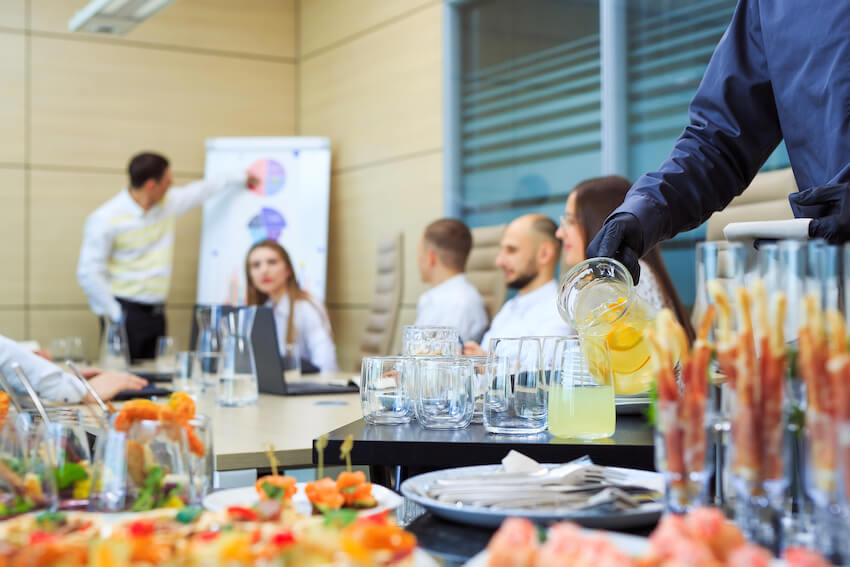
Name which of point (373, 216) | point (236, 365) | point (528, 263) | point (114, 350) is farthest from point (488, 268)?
point (236, 365)

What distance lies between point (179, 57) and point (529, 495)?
18.6 feet

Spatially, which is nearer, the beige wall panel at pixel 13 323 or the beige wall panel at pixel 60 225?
the beige wall panel at pixel 13 323

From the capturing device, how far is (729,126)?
64.9 inches

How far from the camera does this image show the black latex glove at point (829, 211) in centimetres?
112

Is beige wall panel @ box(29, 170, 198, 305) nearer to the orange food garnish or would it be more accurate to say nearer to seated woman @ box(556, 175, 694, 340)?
seated woman @ box(556, 175, 694, 340)

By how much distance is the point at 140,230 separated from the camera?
17.7 feet

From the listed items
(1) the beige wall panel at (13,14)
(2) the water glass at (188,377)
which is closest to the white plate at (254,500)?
(2) the water glass at (188,377)

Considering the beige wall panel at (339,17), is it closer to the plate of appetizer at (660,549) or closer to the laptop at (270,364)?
the laptop at (270,364)

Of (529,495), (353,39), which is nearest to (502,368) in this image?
(529,495)

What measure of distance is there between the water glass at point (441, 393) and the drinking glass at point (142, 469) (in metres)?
0.43

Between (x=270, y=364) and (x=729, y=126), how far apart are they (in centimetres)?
136

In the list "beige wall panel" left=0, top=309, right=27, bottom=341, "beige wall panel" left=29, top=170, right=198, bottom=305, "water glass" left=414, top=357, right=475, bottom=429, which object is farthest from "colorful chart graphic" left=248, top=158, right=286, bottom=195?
"water glass" left=414, top=357, right=475, bottom=429

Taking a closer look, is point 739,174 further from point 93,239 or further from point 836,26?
point 93,239

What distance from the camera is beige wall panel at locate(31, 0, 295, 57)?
573 centimetres
